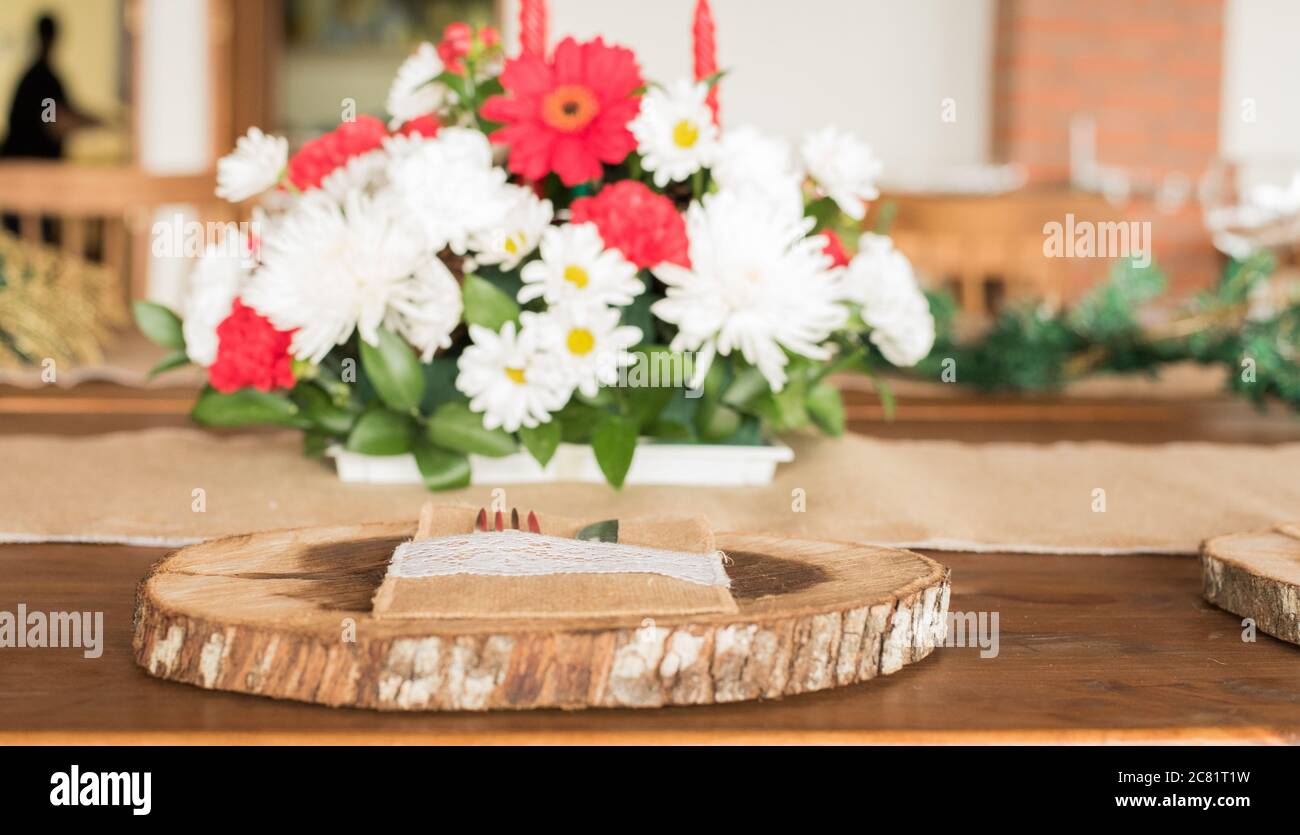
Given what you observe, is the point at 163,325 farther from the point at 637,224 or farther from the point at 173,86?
the point at 173,86

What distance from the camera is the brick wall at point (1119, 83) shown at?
5.31 m

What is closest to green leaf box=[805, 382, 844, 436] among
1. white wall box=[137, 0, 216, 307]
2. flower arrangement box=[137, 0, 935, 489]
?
flower arrangement box=[137, 0, 935, 489]

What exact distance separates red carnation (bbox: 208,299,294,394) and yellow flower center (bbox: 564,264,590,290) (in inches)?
7.9

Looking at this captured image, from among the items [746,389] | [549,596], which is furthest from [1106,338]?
[549,596]

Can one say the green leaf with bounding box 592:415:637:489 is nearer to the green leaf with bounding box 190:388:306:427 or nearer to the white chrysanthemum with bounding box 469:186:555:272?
the white chrysanthemum with bounding box 469:186:555:272

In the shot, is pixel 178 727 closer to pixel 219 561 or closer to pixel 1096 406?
pixel 219 561

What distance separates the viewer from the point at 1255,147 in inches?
228

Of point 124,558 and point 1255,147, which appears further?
point 1255,147

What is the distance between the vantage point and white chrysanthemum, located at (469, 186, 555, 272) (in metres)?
1.01

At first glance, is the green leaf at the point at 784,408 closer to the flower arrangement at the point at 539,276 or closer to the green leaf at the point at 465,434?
the flower arrangement at the point at 539,276

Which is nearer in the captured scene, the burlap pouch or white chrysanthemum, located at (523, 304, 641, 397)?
the burlap pouch

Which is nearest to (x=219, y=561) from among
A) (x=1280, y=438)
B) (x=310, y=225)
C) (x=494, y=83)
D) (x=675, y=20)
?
(x=310, y=225)

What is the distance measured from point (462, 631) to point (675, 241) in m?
0.51

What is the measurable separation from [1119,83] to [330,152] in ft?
15.7
